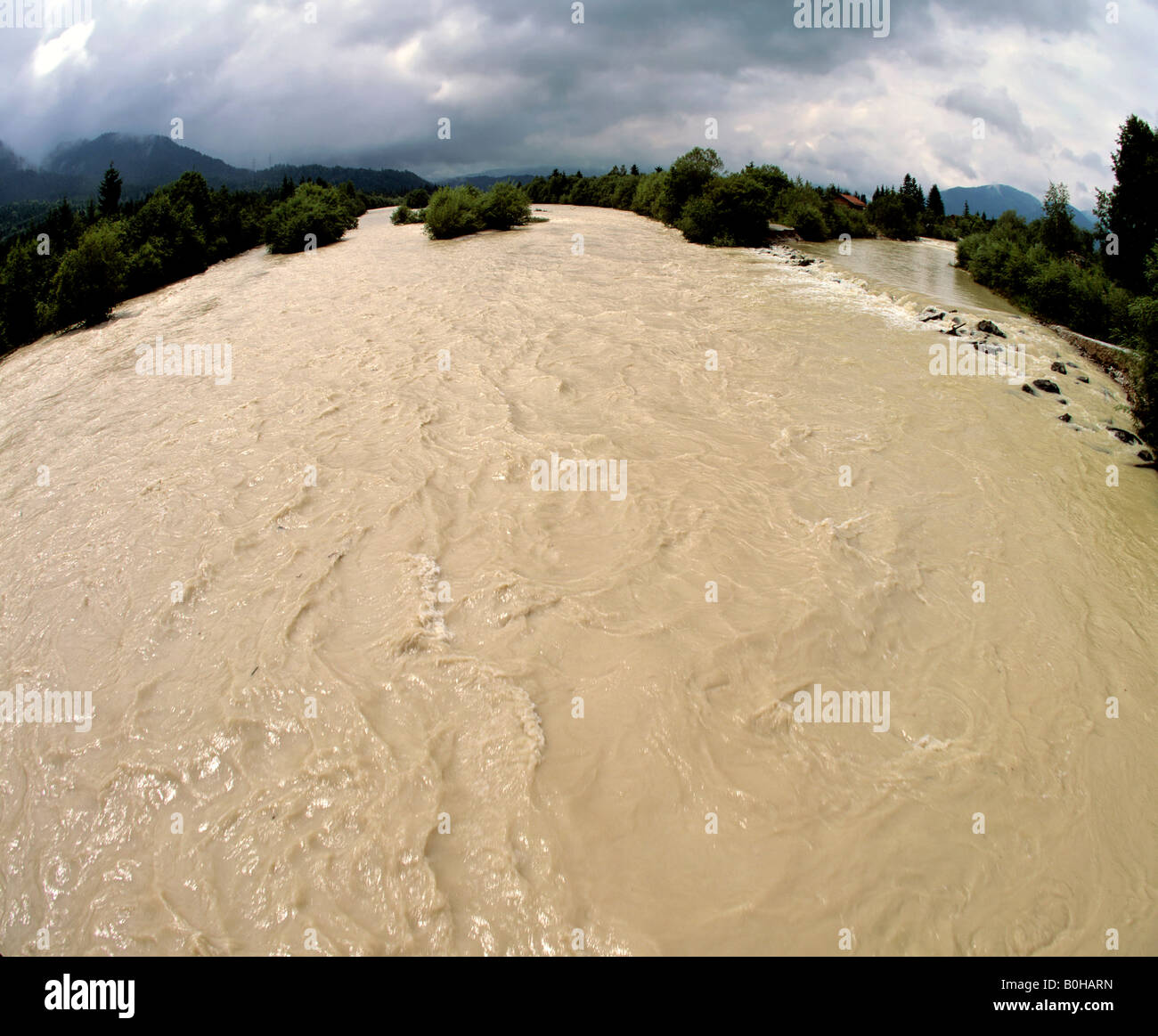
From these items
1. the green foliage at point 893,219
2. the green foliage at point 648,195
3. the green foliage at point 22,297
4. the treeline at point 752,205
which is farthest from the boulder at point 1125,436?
the green foliage at point 893,219

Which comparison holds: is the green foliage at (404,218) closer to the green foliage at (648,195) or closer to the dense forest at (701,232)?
the dense forest at (701,232)

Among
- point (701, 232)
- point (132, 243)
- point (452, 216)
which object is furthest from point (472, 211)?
point (132, 243)

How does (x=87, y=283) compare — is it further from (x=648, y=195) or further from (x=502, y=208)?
(x=648, y=195)

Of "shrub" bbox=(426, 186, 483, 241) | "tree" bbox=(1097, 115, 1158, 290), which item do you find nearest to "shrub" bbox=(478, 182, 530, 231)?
"shrub" bbox=(426, 186, 483, 241)

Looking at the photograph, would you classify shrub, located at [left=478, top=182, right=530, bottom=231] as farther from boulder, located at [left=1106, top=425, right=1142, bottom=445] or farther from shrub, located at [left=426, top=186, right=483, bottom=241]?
boulder, located at [left=1106, top=425, right=1142, bottom=445]

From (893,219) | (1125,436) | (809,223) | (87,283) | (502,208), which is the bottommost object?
(1125,436)
